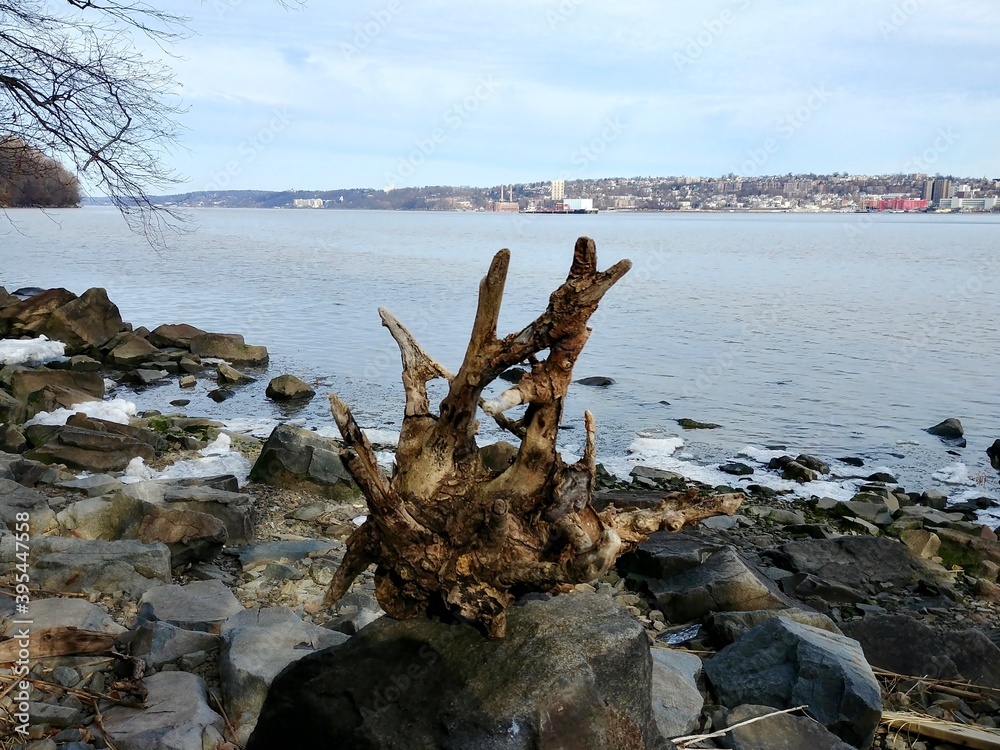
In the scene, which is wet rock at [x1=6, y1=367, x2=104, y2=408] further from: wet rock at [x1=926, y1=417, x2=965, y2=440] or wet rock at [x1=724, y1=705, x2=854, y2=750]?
wet rock at [x1=926, y1=417, x2=965, y2=440]

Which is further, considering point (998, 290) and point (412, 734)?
point (998, 290)

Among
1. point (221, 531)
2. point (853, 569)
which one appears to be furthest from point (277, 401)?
point (853, 569)

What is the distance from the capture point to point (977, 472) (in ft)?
54.2

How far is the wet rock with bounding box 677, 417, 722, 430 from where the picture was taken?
18891 mm

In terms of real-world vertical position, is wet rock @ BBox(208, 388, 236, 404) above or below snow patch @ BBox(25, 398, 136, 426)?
below

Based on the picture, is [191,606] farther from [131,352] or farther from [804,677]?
[131,352]

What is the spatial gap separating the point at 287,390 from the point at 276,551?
12300mm

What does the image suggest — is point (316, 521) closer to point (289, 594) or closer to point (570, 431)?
point (289, 594)

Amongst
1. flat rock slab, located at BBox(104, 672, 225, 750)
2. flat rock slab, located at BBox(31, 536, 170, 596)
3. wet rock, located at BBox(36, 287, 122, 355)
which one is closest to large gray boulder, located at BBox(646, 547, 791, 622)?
flat rock slab, located at BBox(31, 536, 170, 596)

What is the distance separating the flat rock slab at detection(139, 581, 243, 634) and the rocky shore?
0.02 m

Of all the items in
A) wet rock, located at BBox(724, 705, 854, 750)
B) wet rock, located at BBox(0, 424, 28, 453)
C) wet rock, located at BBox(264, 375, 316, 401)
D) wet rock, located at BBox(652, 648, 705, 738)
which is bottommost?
wet rock, located at BBox(264, 375, 316, 401)

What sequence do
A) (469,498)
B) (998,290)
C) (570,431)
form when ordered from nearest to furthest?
1. (469,498)
2. (570,431)
3. (998,290)

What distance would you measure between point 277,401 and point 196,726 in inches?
653

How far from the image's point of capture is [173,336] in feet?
87.5
